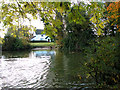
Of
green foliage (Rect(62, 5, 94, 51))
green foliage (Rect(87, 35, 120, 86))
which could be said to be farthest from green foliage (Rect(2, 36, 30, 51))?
green foliage (Rect(87, 35, 120, 86))

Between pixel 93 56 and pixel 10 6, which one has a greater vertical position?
pixel 10 6

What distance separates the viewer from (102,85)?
432cm

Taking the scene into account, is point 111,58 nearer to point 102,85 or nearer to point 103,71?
point 103,71

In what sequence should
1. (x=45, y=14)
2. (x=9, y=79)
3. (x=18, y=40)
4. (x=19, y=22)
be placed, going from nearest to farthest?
(x=45, y=14) → (x=19, y=22) → (x=9, y=79) → (x=18, y=40)

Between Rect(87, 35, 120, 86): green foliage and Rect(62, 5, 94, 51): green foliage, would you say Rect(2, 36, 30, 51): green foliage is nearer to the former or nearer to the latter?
Rect(62, 5, 94, 51): green foliage

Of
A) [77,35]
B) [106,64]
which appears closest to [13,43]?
[77,35]

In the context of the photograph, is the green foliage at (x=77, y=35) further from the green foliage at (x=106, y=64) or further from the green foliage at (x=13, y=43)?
the green foliage at (x=106, y=64)

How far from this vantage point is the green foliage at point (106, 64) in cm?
416

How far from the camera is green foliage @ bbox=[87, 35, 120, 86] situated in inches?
164

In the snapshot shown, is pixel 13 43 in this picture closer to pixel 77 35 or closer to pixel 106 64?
pixel 77 35

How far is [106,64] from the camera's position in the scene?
4.27 meters

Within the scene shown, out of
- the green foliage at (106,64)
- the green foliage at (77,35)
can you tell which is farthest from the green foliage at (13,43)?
the green foliage at (106,64)

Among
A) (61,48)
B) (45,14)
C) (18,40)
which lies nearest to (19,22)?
(45,14)

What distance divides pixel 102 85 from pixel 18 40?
17732 mm
